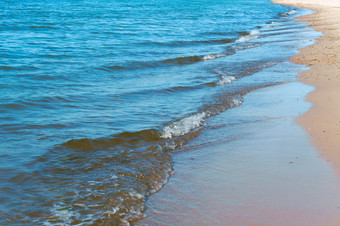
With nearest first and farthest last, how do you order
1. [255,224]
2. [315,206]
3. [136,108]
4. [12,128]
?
[255,224], [315,206], [12,128], [136,108]

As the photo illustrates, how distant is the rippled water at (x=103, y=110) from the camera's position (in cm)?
439

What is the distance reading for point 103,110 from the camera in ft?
25.7

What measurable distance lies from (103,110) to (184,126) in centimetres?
194

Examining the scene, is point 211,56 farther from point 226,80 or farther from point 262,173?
point 262,173

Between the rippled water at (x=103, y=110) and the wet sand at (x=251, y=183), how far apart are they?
0.33 metres

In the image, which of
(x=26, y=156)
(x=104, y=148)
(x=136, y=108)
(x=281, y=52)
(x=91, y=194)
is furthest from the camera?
(x=281, y=52)

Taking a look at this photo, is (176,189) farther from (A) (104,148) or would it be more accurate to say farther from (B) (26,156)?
(B) (26,156)

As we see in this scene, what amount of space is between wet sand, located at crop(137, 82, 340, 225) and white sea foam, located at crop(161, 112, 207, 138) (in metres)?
0.40

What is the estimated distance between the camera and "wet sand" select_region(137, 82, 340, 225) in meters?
3.90

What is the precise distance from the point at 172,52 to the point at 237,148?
10.3 metres

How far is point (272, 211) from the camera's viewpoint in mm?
3961

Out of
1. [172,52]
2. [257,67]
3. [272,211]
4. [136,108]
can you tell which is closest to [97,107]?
[136,108]

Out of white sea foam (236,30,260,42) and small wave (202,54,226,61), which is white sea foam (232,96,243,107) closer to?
small wave (202,54,226,61)

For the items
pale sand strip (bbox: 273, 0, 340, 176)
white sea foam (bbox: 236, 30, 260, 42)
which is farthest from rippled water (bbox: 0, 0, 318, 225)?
white sea foam (bbox: 236, 30, 260, 42)
